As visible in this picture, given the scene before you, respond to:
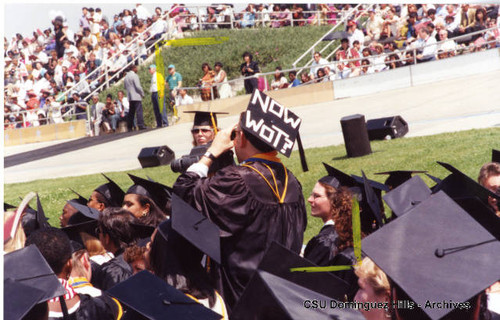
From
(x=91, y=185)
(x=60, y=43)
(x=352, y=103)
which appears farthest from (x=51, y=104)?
(x=91, y=185)

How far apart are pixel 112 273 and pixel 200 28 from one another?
72.1 ft

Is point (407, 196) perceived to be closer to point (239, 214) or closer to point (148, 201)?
point (239, 214)

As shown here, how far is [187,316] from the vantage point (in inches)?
143

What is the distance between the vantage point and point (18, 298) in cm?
336

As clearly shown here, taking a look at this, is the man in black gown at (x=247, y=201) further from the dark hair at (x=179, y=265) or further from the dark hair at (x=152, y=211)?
the dark hair at (x=152, y=211)

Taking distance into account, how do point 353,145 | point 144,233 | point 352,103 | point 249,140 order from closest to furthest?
point 249,140 → point 144,233 → point 353,145 → point 352,103

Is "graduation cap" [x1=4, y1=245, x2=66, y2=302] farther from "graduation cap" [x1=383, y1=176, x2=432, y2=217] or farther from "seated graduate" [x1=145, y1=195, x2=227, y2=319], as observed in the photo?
"graduation cap" [x1=383, y1=176, x2=432, y2=217]

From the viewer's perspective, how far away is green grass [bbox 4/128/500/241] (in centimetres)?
911

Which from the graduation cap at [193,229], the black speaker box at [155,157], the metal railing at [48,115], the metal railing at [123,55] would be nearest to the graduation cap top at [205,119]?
the graduation cap at [193,229]

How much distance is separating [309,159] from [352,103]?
6337 mm

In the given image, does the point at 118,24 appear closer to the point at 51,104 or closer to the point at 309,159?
the point at 51,104

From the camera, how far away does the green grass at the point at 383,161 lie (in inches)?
359

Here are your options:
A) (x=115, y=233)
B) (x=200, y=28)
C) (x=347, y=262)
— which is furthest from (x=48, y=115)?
(x=347, y=262)

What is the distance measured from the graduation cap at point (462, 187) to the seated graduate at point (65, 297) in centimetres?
240
